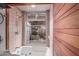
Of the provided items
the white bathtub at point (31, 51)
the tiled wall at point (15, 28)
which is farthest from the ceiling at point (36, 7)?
the white bathtub at point (31, 51)

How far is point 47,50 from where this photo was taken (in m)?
1.57

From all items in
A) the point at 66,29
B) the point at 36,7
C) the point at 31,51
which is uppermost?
the point at 36,7

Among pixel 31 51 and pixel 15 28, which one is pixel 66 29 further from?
pixel 15 28

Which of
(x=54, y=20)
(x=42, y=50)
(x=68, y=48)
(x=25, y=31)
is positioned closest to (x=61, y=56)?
(x=68, y=48)

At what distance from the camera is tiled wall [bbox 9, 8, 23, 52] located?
1551 mm

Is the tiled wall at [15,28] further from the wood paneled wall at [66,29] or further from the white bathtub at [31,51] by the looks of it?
the wood paneled wall at [66,29]

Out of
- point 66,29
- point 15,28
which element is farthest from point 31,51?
point 66,29

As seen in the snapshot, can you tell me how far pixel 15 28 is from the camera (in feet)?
5.24

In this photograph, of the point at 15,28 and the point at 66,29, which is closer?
the point at 66,29

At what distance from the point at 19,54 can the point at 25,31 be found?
0.33 m

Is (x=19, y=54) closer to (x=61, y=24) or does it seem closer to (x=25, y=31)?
(x=25, y=31)

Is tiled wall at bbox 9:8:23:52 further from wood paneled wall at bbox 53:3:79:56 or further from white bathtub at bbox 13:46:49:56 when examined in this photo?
wood paneled wall at bbox 53:3:79:56

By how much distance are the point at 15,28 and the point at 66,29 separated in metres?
0.70

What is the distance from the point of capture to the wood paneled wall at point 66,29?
3.73 ft
